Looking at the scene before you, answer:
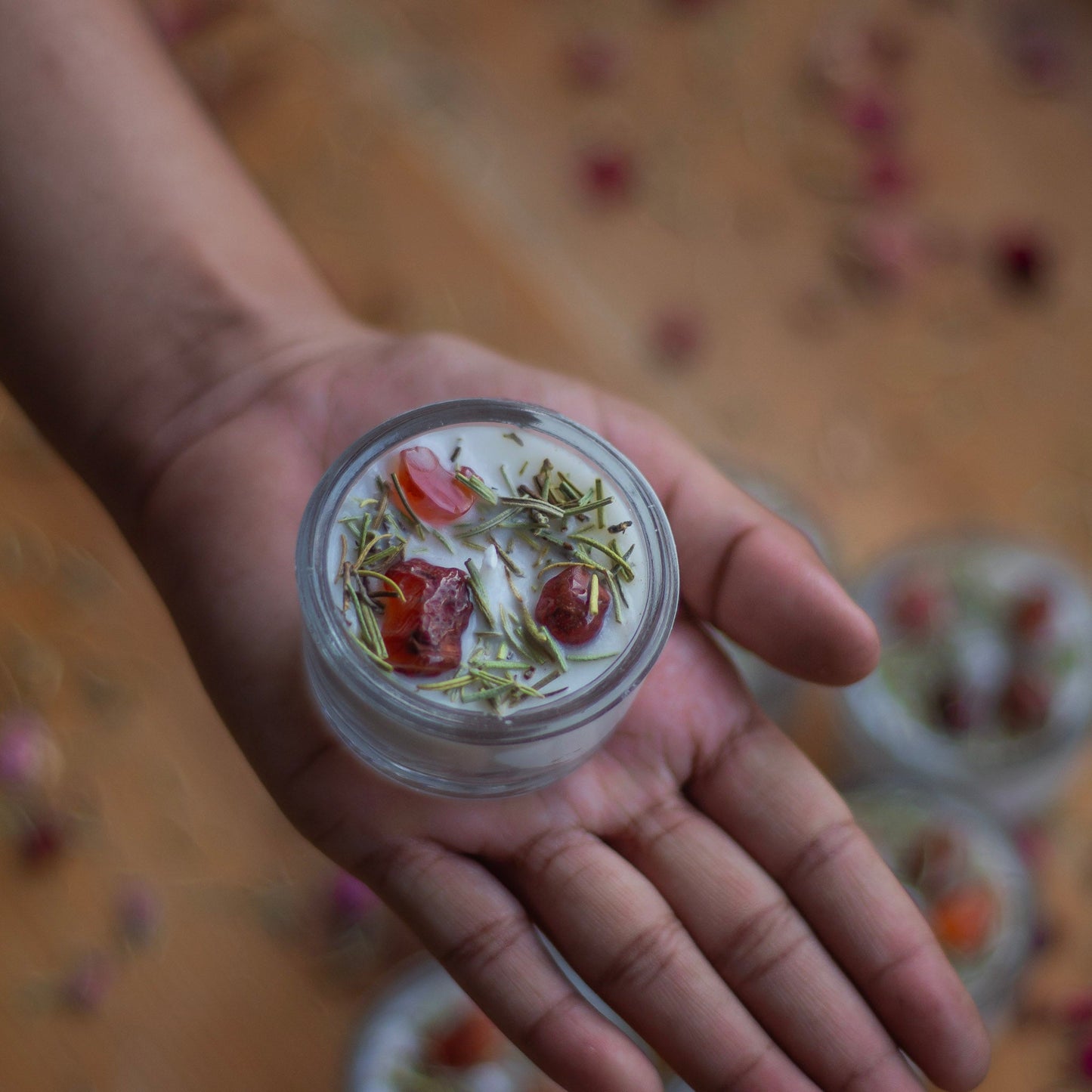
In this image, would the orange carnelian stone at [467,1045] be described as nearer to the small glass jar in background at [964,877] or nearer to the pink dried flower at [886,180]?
the small glass jar in background at [964,877]

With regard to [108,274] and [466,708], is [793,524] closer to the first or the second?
[466,708]

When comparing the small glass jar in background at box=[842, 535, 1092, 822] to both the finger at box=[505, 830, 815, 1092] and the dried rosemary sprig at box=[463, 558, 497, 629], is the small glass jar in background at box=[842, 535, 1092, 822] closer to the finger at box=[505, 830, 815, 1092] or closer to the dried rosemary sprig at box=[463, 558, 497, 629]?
the finger at box=[505, 830, 815, 1092]

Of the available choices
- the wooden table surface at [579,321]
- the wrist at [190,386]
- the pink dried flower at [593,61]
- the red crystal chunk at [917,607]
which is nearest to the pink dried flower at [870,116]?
the wooden table surface at [579,321]

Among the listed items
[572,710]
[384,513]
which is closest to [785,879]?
[572,710]

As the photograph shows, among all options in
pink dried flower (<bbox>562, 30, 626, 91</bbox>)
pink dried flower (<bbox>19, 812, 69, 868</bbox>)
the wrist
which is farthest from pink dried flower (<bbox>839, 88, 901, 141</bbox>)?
pink dried flower (<bbox>19, 812, 69, 868</bbox>)

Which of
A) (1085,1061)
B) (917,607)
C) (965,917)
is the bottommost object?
(1085,1061)

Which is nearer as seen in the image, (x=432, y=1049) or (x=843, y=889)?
(x=843, y=889)

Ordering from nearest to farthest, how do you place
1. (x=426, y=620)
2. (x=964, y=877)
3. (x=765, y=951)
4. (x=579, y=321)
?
(x=426, y=620) < (x=765, y=951) < (x=964, y=877) < (x=579, y=321)

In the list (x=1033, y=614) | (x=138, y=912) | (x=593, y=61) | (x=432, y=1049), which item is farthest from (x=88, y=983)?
(x=593, y=61)
